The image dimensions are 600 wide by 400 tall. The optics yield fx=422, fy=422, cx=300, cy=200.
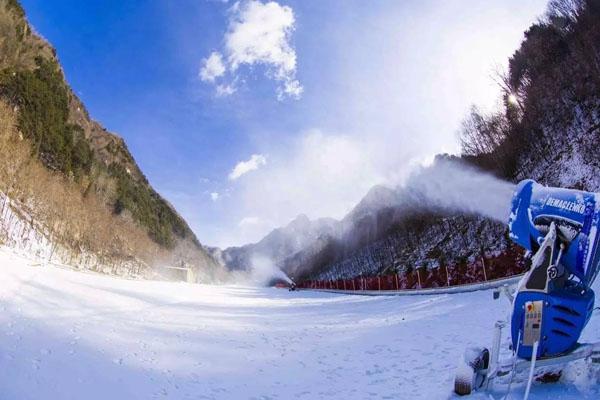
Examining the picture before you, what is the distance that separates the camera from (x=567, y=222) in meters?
4.10

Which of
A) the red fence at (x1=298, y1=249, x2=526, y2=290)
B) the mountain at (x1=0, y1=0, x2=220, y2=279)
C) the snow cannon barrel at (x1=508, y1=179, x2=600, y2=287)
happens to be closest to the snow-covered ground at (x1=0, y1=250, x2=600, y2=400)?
the snow cannon barrel at (x1=508, y1=179, x2=600, y2=287)

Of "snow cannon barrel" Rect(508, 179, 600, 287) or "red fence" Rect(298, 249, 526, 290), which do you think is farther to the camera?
"red fence" Rect(298, 249, 526, 290)

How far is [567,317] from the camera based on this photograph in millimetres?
4145

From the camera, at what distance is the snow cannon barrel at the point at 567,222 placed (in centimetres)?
402

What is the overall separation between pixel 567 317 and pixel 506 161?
1530 inches

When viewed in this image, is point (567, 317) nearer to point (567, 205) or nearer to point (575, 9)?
point (567, 205)

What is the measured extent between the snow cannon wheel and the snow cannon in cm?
25

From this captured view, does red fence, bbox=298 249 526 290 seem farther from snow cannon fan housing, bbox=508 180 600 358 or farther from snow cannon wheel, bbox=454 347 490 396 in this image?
snow cannon fan housing, bbox=508 180 600 358

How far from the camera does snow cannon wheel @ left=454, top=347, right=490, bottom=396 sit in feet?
15.0

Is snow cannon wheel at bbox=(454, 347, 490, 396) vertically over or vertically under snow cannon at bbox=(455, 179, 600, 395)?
under

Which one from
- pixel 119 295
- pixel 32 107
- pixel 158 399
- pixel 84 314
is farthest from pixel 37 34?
pixel 158 399

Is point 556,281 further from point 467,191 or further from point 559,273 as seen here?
point 467,191

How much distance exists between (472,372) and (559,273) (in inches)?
55.1

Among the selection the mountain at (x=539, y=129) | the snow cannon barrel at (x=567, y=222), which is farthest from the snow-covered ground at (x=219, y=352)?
the mountain at (x=539, y=129)
